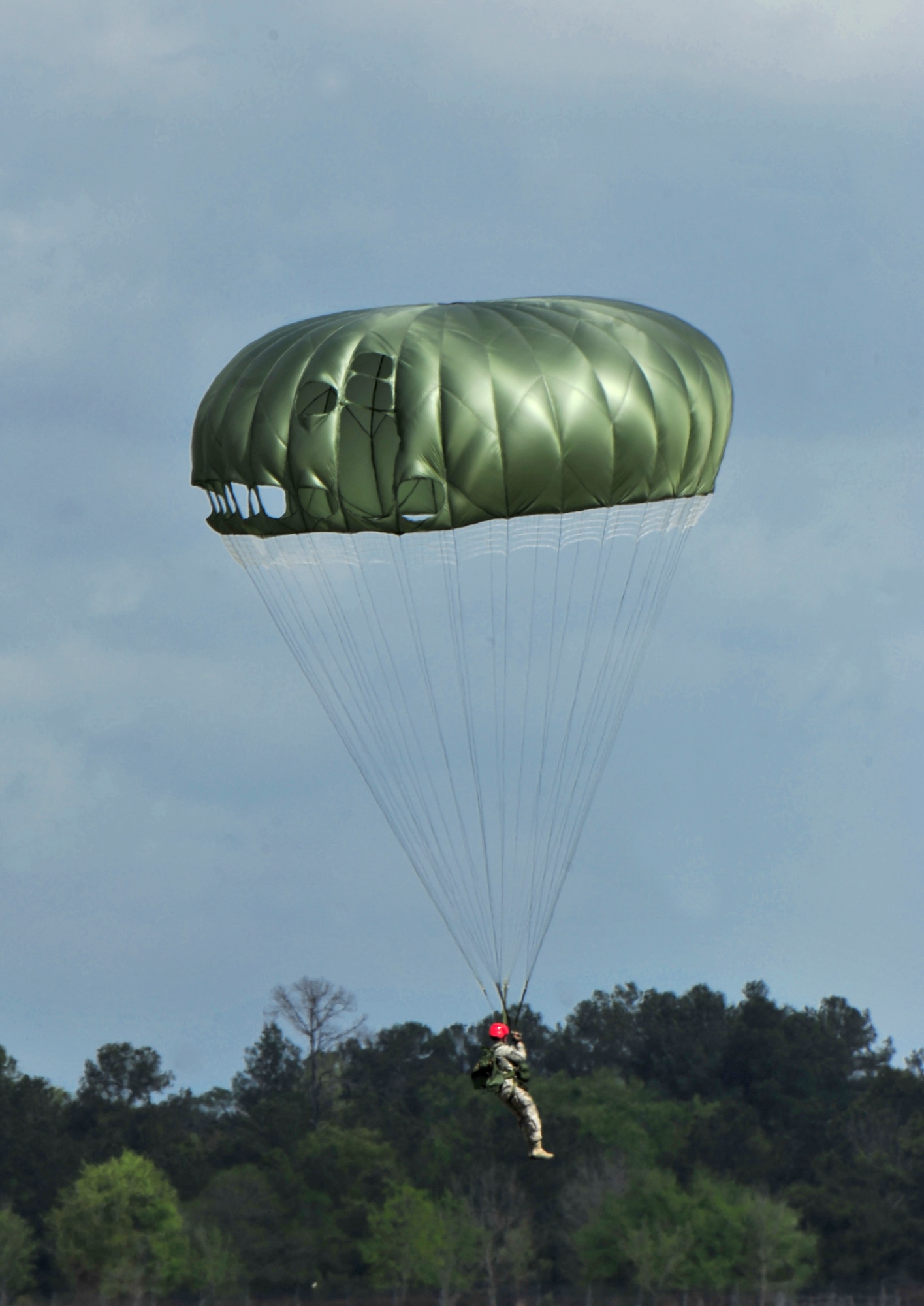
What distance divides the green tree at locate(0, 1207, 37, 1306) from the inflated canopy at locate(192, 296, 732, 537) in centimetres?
5744

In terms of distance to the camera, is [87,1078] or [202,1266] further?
[87,1078]

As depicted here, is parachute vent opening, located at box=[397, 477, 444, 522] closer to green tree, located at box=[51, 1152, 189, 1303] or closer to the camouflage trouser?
the camouflage trouser

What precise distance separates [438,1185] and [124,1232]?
1156cm

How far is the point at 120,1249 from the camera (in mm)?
79188

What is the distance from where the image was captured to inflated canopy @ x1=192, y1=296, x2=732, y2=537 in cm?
2752

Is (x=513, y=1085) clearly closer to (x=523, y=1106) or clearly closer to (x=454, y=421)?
(x=523, y=1106)

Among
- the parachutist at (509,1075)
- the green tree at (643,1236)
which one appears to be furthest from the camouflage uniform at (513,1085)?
the green tree at (643,1236)

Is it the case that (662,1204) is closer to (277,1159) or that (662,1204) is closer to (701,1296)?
(701,1296)

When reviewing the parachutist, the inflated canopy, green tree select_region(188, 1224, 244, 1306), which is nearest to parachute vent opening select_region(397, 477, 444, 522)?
the inflated canopy

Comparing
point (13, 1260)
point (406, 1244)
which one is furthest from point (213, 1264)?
point (13, 1260)

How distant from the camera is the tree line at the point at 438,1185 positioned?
264 feet

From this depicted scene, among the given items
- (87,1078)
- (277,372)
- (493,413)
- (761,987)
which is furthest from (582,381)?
A: (761,987)

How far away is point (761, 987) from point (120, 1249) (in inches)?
1357

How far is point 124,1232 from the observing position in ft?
260
